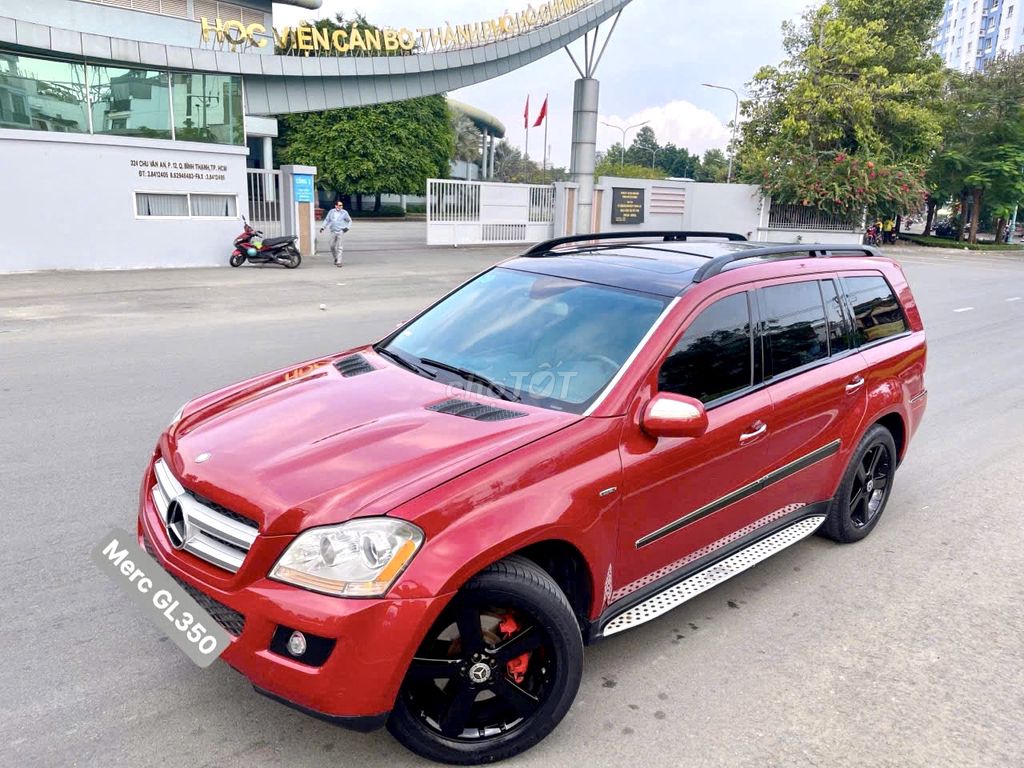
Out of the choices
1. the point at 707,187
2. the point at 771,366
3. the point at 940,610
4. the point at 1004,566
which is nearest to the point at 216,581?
the point at 771,366

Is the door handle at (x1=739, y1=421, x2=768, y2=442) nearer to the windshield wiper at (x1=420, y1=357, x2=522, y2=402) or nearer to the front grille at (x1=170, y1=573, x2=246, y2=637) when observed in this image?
the windshield wiper at (x1=420, y1=357, x2=522, y2=402)

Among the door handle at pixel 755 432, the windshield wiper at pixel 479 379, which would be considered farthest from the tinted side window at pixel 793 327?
the windshield wiper at pixel 479 379

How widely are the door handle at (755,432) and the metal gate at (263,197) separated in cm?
1890

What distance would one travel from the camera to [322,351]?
29.9 feet

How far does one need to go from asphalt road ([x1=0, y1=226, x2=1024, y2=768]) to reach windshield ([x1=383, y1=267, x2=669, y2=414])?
1.19 metres

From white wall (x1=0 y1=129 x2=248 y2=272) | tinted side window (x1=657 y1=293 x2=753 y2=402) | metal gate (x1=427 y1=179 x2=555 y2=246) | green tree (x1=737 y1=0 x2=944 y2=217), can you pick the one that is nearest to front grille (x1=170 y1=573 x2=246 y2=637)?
tinted side window (x1=657 y1=293 x2=753 y2=402)

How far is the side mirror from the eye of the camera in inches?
114

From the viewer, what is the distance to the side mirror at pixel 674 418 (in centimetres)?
290

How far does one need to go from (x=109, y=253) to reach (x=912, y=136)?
32.0 meters

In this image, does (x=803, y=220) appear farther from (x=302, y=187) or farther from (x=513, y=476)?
(x=513, y=476)

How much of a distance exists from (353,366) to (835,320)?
258 centimetres

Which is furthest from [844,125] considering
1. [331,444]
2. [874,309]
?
[331,444]

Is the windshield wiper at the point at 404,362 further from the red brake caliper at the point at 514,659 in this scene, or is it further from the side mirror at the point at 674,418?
the red brake caliper at the point at 514,659

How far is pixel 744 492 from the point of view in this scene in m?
3.52
